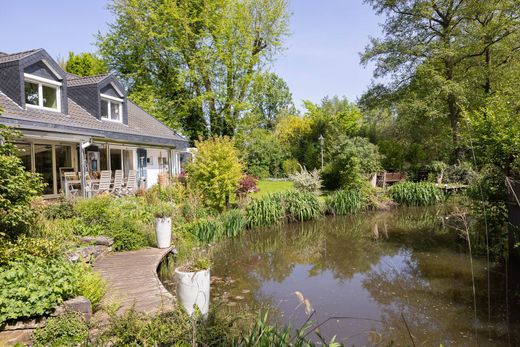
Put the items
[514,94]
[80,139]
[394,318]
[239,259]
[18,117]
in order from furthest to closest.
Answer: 1. [514,94]
2. [80,139]
3. [18,117]
4. [239,259]
5. [394,318]

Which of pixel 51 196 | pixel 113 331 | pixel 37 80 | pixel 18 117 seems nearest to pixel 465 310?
pixel 113 331

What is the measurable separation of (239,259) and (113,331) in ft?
19.4

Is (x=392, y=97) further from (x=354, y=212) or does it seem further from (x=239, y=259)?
(x=239, y=259)

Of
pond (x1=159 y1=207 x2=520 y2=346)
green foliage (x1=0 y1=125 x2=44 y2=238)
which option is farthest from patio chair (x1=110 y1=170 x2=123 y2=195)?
green foliage (x1=0 y1=125 x2=44 y2=238)

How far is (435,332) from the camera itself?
16.5 ft

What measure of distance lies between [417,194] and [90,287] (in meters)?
15.2

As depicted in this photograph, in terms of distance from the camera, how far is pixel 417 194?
54.6 feet

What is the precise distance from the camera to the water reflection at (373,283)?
203 inches

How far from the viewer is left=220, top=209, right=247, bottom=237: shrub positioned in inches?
446

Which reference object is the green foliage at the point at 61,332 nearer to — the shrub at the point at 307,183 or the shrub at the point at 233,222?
the shrub at the point at 233,222

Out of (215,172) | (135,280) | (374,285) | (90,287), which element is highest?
(215,172)

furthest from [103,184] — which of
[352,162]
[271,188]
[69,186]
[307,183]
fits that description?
[352,162]

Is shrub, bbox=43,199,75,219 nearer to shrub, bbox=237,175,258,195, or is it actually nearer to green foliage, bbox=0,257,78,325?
green foliage, bbox=0,257,78,325

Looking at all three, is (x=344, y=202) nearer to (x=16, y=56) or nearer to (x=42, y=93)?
(x=42, y=93)
